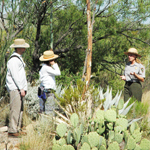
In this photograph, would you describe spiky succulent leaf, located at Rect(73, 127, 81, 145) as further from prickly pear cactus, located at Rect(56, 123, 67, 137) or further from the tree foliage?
the tree foliage

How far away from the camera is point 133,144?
290 cm

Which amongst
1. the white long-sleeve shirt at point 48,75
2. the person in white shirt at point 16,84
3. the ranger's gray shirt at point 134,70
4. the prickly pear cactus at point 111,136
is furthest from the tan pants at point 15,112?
the ranger's gray shirt at point 134,70

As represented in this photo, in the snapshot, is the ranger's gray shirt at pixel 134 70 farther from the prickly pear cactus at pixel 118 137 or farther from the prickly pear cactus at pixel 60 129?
the prickly pear cactus at pixel 60 129

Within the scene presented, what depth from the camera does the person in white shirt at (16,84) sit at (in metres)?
4.02

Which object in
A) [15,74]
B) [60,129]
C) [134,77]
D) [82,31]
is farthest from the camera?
[82,31]

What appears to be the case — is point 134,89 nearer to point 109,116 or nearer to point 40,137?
point 109,116

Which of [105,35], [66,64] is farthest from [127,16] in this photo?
[66,64]

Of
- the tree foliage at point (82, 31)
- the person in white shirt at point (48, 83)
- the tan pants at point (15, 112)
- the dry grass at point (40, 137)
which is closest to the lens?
the dry grass at point (40, 137)

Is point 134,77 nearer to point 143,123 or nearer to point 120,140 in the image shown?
point 143,123

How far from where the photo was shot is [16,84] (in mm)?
4047

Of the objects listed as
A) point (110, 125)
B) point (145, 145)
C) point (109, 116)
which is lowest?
point (145, 145)

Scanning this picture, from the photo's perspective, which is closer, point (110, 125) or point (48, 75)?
point (110, 125)

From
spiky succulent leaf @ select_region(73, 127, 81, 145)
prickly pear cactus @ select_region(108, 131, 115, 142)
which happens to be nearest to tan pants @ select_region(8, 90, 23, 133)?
spiky succulent leaf @ select_region(73, 127, 81, 145)

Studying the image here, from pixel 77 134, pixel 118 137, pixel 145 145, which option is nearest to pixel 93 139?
pixel 77 134
